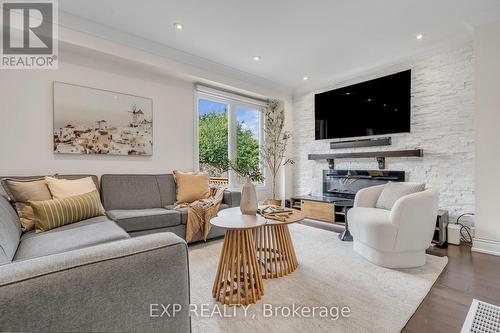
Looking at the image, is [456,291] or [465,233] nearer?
[456,291]

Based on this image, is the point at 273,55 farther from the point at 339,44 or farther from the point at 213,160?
the point at 213,160

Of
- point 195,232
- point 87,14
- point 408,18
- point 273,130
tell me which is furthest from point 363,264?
point 87,14

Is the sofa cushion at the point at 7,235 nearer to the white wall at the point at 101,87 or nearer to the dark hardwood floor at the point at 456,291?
the white wall at the point at 101,87

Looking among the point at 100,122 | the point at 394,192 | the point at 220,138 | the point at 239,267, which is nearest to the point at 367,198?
the point at 394,192

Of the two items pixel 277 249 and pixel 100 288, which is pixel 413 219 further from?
pixel 100 288

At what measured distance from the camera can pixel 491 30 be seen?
264 centimetres

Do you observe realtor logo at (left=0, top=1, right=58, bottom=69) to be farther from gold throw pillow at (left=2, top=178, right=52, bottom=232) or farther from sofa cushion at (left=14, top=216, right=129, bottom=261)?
sofa cushion at (left=14, top=216, right=129, bottom=261)

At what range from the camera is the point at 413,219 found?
2.24 meters

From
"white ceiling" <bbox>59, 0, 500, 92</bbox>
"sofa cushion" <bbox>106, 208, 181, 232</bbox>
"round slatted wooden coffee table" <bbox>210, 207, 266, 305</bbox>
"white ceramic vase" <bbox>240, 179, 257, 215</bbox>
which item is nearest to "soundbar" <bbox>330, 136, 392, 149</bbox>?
"white ceiling" <bbox>59, 0, 500, 92</bbox>

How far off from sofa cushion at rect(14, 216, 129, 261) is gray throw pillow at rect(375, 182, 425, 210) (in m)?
2.70

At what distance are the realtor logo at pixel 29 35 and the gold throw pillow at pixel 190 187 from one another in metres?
1.98

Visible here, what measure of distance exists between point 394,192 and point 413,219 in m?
0.56

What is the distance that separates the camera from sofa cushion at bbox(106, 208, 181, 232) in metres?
2.39

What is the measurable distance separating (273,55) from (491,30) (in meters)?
2.50
